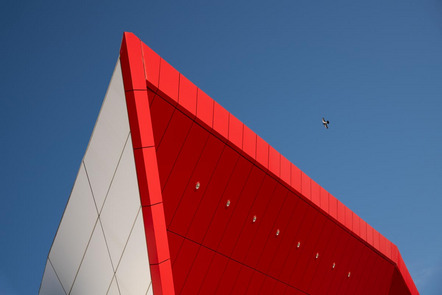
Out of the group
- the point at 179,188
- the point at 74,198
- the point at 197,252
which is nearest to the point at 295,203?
the point at 197,252

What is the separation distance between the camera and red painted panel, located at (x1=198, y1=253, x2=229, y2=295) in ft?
53.8

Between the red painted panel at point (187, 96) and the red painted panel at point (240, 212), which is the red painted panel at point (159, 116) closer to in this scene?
the red painted panel at point (187, 96)

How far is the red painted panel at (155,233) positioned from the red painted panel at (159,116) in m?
1.64

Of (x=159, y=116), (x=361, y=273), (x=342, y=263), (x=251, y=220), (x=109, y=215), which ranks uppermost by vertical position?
(x=361, y=273)

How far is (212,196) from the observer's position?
15.5 metres

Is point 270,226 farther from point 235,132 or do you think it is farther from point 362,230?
point 362,230

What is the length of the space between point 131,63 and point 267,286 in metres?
9.34

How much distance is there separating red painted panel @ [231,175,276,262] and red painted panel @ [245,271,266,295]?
1.17 meters

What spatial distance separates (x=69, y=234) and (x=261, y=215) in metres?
5.37

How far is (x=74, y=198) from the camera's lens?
15.7 meters

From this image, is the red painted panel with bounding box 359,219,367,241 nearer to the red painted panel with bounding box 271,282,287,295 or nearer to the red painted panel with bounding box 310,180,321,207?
the red painted panel with bounding box 310,180,321,207

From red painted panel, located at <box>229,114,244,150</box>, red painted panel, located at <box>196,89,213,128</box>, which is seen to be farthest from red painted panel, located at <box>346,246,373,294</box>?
red painted panel, located at <box>196,89,213,128</box>

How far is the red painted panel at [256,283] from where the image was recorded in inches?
718

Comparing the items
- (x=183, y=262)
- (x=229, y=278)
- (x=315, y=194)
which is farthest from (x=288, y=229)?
(x=183, y=262)
